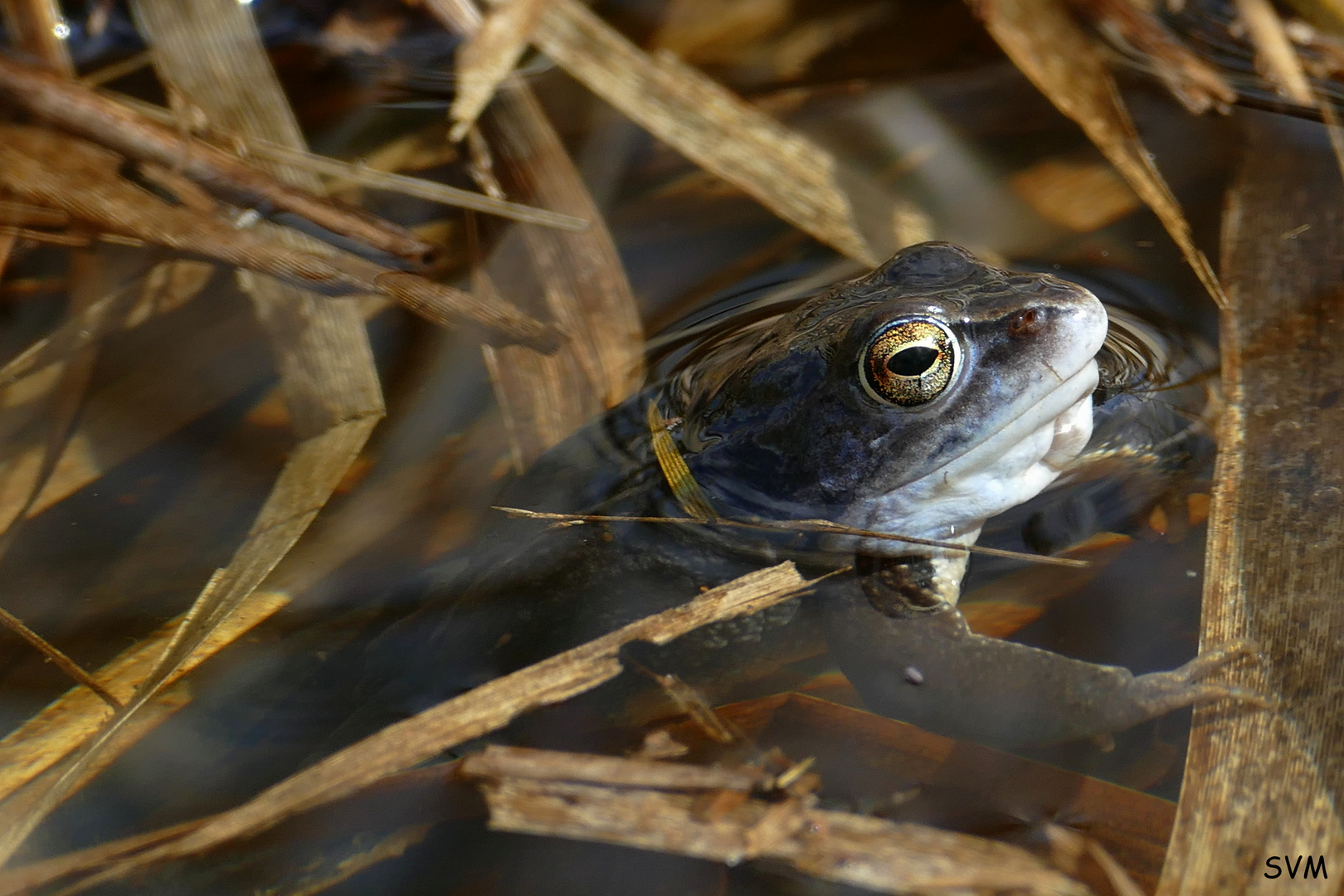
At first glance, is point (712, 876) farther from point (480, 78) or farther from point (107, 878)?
point (480, 78)

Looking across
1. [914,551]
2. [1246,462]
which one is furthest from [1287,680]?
[914,551]

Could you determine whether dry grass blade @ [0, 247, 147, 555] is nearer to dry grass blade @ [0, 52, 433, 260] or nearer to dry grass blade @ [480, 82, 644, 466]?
dry grass blade @ [0, 52, 433, 260]

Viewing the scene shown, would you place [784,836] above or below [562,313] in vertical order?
below

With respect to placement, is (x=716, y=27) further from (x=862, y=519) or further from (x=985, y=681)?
(x=985, y=681)

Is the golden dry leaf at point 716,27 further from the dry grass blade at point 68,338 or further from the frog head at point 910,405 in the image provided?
the dry grass blade at point 68,338

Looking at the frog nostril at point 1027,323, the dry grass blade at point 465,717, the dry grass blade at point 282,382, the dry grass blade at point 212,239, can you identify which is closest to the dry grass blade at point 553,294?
the dry grass blade at point 212,239

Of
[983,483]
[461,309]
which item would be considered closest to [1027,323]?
[983,483]
